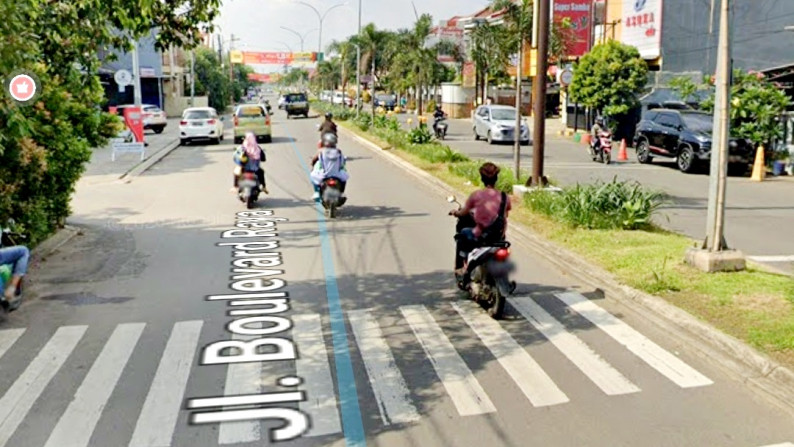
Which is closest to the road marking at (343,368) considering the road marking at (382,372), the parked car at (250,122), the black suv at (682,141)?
the road marking at (382,372)

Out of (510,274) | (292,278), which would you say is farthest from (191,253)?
(510,274)

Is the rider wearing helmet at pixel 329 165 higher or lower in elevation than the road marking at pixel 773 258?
higher

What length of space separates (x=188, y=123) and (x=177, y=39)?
924 inches

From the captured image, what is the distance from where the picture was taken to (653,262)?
28.9 feet

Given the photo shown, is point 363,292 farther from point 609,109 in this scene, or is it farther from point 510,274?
point 609,109

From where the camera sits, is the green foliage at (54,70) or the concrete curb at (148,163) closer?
the green foliage at (54,70)

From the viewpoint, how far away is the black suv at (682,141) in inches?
810

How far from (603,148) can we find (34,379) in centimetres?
2050

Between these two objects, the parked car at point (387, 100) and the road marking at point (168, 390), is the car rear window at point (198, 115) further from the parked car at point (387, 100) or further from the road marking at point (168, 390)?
the parked car at point (387, 100)

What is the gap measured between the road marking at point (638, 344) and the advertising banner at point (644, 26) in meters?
28.8

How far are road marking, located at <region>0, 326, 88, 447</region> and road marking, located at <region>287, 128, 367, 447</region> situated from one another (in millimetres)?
2119

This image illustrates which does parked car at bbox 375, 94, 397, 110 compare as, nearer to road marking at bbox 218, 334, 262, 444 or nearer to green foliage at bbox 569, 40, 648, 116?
green foliage at bbox 569, 40, 648, 116

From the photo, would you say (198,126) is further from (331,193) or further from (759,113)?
(759,113)

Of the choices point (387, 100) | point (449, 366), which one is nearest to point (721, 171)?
point (449, 366)
